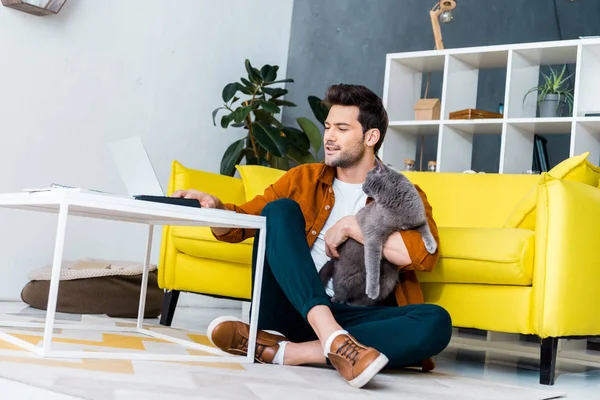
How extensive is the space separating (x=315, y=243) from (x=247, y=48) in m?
3.08

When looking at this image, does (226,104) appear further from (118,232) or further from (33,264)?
(33,264)

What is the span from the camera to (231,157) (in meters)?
4.57

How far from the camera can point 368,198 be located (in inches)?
88.7

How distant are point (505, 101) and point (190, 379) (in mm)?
2919

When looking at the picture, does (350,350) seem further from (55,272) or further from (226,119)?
(226,119)

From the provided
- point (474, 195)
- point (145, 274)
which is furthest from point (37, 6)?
point (474, 195)

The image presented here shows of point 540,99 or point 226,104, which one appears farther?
point 226,104

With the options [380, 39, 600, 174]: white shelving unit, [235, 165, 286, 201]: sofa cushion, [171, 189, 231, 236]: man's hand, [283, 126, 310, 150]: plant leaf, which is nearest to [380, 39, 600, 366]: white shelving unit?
[380, 39, 600, 174]: white shelving unit

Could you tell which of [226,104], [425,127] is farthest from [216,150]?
[425,127]

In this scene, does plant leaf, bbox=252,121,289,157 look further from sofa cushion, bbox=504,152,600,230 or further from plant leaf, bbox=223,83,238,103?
sofa cushion, bbox=504,152,600,230

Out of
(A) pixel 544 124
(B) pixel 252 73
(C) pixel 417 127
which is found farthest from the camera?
(B) pixel 252 73

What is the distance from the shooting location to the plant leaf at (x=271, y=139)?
14.6 ft

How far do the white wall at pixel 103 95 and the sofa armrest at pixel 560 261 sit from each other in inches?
101

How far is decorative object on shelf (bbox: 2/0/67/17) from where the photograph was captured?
11.8ft
